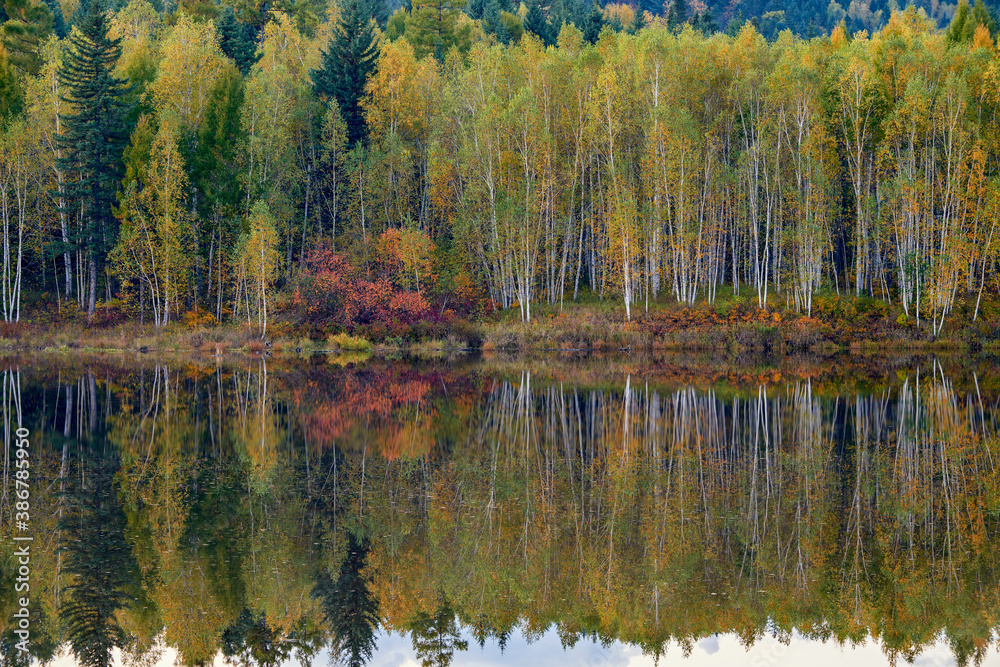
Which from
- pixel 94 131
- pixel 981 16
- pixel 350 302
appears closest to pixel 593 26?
pixel 981 16

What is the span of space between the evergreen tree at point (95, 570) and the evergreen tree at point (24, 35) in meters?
52.8

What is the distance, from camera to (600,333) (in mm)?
47438

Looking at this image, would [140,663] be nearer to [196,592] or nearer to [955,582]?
[196,592]

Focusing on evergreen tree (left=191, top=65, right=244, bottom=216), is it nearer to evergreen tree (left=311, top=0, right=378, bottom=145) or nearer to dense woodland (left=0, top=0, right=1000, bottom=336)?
dense woodland (left=0, top=0, right=1000, bottom=336)

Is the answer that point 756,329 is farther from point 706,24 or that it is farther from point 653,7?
point 653,7

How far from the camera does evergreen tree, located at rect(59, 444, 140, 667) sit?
9.71 m

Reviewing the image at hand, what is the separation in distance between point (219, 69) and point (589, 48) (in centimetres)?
2221

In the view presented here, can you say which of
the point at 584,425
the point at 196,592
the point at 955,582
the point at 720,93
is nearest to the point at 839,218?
the point at 720,93

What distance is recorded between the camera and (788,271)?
168 feet

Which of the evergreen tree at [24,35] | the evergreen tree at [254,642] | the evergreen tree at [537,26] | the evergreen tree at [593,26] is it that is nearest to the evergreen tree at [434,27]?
the evergreen tree at [537,26]

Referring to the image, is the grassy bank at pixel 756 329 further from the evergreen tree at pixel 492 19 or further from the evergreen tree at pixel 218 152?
the evergreen tree at pixel 492 19

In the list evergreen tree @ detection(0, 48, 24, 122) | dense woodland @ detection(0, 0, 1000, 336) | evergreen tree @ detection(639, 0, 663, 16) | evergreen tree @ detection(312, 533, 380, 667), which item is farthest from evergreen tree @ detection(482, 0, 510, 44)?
evergreen tree @ detection(312, 533, 380, 667)

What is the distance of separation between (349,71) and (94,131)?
16230mm

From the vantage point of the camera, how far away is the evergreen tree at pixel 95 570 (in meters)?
9.71
